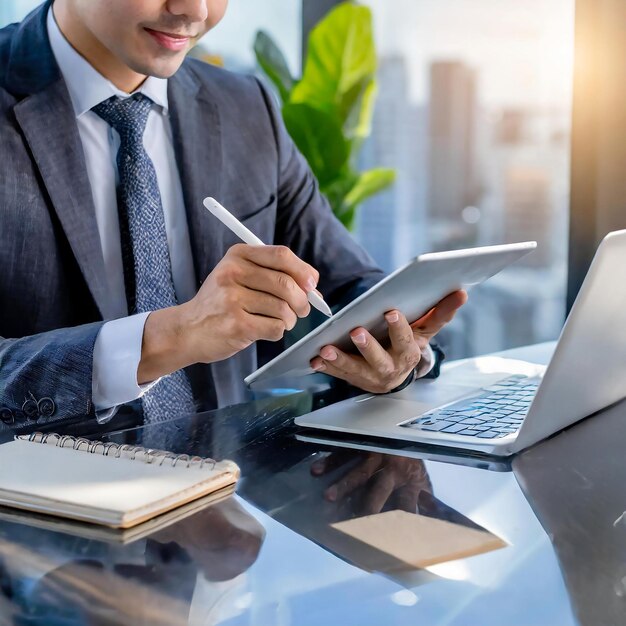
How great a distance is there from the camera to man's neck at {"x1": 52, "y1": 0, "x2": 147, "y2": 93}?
62.1 inches

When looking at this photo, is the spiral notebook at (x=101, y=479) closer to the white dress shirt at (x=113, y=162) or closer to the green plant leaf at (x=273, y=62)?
the white dress shirt at (x=113, y=162)

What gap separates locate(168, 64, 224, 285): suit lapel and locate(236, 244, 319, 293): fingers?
25.0 inches

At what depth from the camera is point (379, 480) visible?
3.07 ft

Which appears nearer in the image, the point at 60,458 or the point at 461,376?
the point at 60,458

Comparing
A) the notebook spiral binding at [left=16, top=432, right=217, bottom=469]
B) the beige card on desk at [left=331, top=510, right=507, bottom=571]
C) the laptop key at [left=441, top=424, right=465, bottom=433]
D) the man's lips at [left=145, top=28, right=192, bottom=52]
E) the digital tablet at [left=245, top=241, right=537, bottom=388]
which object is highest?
the man's lips at [left=145, top=28, right=192, bottom=52]

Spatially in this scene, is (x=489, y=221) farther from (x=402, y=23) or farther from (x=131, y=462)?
(x=131, y=462)

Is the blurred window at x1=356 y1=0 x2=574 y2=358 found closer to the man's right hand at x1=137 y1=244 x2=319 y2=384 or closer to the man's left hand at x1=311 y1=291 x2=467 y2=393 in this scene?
the man's left hand at x1=311 y1=291 x2=467 y2=393

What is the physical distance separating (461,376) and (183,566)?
2.71 ft

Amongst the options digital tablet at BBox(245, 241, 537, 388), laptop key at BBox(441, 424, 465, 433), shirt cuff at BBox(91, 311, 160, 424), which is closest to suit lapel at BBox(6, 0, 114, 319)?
shirt cuff at BBox(91, 311, 160, 424)

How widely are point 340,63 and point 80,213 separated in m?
1.69

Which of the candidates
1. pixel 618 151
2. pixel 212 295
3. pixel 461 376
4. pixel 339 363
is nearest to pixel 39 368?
pixel 212 295

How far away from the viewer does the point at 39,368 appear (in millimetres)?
1198

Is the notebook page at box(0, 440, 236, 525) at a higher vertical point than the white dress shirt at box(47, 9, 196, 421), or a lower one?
lower

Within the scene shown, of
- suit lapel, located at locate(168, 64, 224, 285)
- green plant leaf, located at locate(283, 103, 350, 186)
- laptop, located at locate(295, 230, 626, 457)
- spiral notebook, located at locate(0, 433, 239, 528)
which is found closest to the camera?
spiral notebook, located at locate(0, 433, 239, 528)
